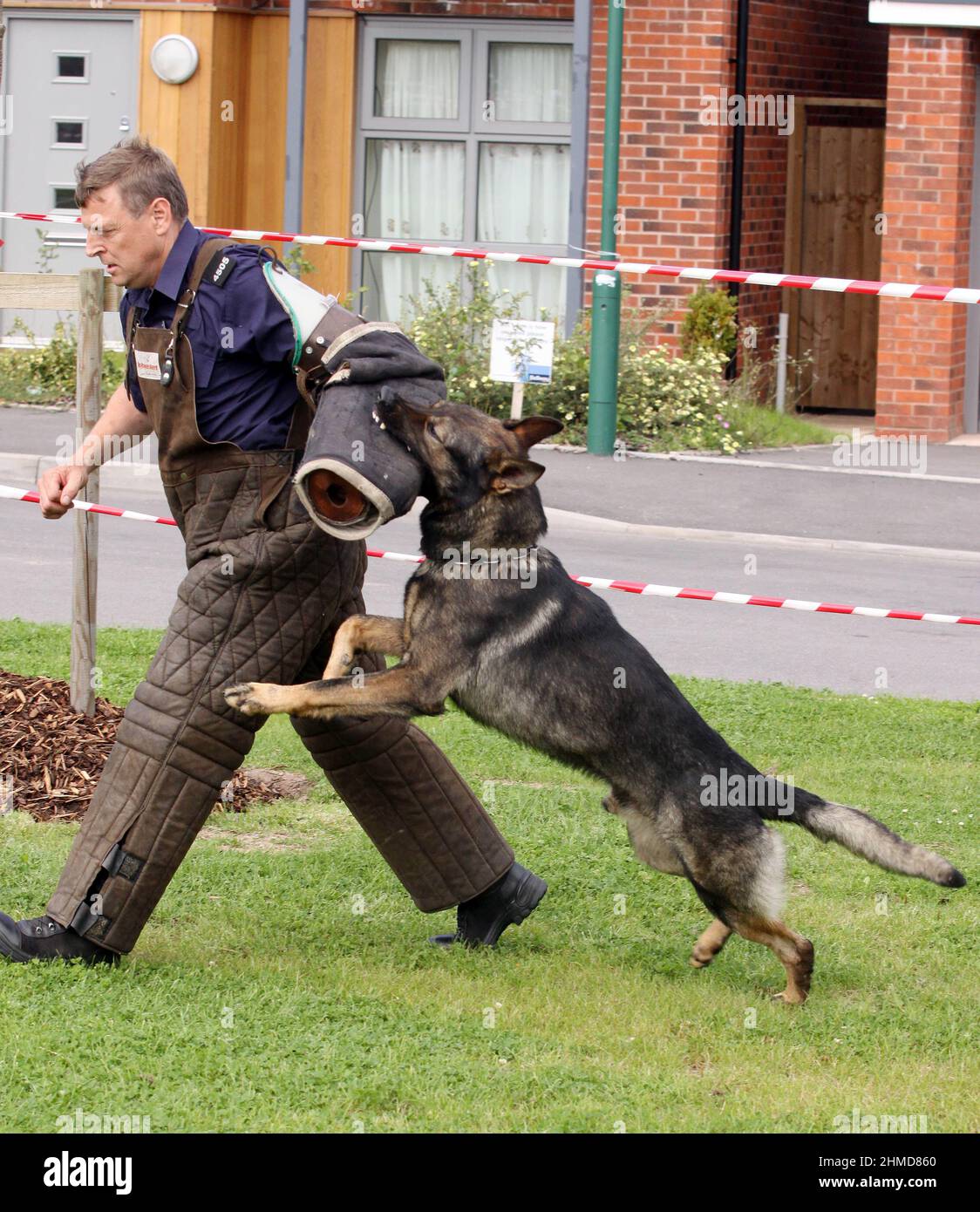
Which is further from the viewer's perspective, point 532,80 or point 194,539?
point 532,80

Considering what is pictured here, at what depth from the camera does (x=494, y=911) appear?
5.26 metres

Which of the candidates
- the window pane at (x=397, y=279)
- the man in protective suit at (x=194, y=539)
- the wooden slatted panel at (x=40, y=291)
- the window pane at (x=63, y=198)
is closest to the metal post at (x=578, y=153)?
the window pane at (x=397, y=279)

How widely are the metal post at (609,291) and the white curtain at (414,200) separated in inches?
156

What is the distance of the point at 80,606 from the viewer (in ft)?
22.4

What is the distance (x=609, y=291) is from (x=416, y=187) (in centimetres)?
466

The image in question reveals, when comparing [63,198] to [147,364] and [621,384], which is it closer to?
[621,384]

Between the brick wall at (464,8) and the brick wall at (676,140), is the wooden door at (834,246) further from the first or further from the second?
the brick wall at (464,8)

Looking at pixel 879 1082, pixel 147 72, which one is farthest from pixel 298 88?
pixel 879 1082

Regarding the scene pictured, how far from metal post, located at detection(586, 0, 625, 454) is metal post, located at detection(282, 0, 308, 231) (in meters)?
3.47

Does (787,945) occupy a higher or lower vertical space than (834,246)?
lower

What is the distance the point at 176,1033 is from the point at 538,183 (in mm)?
13901

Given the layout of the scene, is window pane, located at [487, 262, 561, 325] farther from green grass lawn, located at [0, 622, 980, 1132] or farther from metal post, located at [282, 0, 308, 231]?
green grass lawn, located at [0, 622, 980, 1132]

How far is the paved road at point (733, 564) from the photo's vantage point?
9211mm

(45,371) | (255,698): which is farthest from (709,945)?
(45,371)
